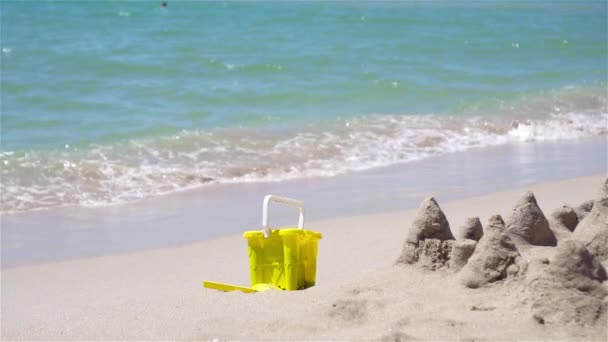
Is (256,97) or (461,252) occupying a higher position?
(256,97)

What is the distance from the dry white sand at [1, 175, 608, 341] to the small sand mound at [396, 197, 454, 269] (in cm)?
8

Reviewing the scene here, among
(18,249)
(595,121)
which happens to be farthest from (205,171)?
(595,121)

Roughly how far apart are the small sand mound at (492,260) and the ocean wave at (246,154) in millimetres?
4795

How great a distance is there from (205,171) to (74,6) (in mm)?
20443

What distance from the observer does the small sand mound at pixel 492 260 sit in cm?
373

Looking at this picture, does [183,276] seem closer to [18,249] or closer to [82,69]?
[18,249]

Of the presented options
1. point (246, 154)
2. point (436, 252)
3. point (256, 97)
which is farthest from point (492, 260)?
point (256, 97)

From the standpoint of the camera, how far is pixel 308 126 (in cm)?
1147

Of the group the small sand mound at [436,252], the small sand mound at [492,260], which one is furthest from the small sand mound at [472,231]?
the small sand mound at [492,260]

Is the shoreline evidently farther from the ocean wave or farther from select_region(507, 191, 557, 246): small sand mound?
select_region(507, 191, 557, 246): small sand mound

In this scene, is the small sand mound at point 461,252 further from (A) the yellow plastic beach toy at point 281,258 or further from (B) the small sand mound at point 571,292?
(A) the yellow plastic beach toy at point 281,258

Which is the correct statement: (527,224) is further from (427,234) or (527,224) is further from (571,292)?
(571,292)

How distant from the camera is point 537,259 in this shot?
3598 millimetres

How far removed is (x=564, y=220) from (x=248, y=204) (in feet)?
11.7
